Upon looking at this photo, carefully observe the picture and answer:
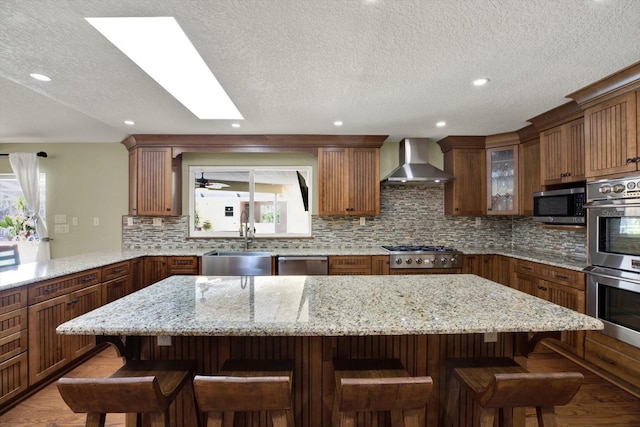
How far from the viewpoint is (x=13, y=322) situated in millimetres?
2025

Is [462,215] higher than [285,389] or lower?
higher

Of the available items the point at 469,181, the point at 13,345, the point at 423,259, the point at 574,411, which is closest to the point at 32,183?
the point at 13,345

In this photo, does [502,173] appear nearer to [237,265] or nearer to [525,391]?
[525,391]

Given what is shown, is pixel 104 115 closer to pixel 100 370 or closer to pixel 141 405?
pixel 100 370

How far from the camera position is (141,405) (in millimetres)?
994

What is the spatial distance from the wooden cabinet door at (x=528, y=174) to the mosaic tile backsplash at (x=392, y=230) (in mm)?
580

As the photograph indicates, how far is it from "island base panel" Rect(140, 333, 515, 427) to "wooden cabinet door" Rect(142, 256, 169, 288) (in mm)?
2190

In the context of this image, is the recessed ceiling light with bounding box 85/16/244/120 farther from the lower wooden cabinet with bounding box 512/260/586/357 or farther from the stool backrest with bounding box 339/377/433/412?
the lower wooden cabinet with bounding box 512/260/586/357

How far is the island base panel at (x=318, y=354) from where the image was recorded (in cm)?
144

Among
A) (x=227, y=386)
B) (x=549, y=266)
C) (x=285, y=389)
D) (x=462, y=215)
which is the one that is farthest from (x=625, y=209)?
(x=227, y=386)

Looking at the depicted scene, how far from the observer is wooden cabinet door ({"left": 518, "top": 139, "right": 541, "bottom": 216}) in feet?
10.9

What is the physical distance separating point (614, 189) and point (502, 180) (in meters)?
1.50

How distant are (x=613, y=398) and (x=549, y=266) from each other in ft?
3.52

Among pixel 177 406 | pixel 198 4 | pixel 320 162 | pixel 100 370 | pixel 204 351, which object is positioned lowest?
pixel 100 370
